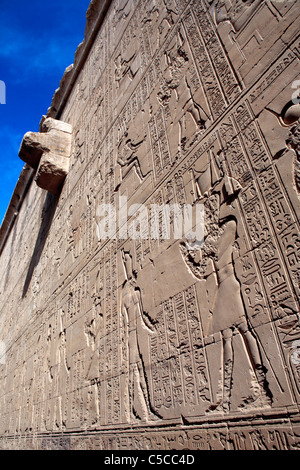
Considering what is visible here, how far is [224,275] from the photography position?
5.37 feet

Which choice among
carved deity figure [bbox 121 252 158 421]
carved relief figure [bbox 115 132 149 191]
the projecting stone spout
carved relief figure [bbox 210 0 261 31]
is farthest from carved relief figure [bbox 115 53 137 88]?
carved deity figure [bbox 121 252 158 421]

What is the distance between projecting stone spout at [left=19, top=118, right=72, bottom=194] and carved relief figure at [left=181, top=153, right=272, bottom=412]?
4.11 meters

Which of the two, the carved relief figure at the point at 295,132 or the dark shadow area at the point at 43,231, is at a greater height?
the dark shadow area at the point at 43,231

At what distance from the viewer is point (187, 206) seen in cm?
204

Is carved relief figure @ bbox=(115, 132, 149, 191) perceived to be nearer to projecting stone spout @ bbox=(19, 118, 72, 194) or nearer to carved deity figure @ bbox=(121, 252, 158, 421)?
carved deity figure @ bbox=(121, 252, 158, 421)

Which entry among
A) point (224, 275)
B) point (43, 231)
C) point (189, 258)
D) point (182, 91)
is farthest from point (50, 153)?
point (224, 275)

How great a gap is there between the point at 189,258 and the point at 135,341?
0.77 metres

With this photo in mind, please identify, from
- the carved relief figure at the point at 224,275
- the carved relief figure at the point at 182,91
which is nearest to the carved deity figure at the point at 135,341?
the carved relief figure at the point at 224,275

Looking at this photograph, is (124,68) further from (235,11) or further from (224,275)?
(224,275)

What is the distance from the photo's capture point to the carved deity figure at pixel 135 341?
2.01 m

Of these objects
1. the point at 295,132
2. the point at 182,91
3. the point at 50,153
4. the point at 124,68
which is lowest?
the point at 295,132

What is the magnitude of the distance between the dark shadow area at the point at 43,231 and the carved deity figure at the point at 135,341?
3.72 m

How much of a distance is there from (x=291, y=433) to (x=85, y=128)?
15.7 ft

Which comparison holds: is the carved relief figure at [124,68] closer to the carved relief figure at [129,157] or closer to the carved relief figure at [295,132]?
the carved relief figure at [129,157]
